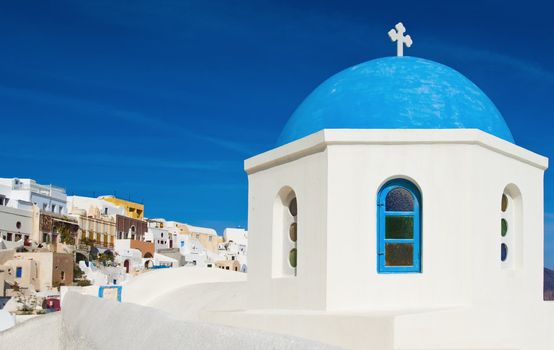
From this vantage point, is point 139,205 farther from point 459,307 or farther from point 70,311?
point 459,307

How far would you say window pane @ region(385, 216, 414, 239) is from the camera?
23.1 ft

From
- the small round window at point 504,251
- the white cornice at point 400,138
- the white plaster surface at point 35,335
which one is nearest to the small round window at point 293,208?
the white cornice at point 400,138

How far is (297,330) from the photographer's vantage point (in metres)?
6.60

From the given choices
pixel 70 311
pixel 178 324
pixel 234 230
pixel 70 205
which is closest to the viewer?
pixel 178 324

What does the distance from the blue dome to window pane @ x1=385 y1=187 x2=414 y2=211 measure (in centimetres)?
69

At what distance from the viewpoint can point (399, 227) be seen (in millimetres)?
7039

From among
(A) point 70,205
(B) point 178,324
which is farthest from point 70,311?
(A) point 70,205

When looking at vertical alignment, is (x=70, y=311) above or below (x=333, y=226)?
below

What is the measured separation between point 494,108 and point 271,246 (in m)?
3.01

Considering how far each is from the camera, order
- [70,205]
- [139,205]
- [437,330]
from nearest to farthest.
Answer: [437,330] < [70,205] < [139,205]

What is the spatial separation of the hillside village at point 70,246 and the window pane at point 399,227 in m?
25.7

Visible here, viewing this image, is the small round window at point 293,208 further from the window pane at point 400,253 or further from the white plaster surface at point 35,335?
the white plaster surface at point 35,335

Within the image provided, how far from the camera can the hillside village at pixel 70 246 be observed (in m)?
38.2

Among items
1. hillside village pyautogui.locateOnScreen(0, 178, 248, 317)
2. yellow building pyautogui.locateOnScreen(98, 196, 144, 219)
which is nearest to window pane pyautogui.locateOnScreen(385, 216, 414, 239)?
hillside village pyautogui.locateOnScreen(0, 178, 248, 317)
